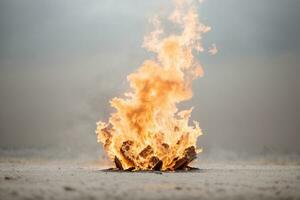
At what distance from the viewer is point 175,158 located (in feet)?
268

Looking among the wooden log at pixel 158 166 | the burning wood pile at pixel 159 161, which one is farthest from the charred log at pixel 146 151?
the wooden log at pixel 158 166

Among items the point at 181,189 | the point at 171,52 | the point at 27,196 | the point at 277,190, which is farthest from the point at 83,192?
the point at 171,52

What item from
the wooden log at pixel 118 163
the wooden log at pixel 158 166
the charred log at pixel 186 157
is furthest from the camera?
the wooden log at pixel 118 163

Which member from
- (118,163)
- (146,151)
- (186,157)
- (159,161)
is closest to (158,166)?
(159,161)

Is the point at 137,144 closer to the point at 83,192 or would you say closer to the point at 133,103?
the point at 133,103

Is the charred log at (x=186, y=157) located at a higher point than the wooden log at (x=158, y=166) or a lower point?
higher

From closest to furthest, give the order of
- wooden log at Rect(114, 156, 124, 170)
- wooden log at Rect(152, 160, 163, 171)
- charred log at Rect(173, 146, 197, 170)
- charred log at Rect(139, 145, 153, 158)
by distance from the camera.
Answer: charred log at Rect(139, 145, 153, 158) → wooden log at Rect(152, 160, 163, 171) → charred log at Rect(173, 146, 197, 170) → wooden log at Rect(114, 156, 124, 170)

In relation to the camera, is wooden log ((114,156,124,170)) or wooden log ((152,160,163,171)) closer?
wooden log ((152,160,163,171))

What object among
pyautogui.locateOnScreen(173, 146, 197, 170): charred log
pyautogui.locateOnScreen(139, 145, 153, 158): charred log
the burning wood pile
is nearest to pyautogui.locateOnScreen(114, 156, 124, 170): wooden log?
the burning wood pile

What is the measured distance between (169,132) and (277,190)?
117 feet

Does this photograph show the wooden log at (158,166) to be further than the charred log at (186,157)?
No

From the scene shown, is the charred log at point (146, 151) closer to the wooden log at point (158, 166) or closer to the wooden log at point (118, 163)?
the wooden log at point (158, 166)

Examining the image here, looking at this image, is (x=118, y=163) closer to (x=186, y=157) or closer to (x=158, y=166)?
(x=158, y=166)

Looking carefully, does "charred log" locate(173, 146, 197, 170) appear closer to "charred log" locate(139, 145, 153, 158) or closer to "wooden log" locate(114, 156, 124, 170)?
"charred log" locate(139, 145, 153, 158)
